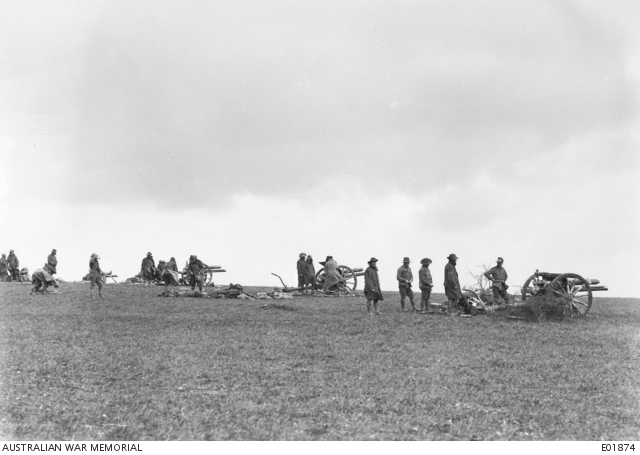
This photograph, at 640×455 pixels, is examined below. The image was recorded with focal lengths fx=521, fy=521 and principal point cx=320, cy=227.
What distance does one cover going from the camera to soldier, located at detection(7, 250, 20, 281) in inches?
1126

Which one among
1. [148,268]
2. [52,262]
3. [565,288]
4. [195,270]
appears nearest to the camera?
[565,288]

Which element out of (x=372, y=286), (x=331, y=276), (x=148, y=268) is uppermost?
(x=148, y=268)

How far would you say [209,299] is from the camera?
18.5 meters

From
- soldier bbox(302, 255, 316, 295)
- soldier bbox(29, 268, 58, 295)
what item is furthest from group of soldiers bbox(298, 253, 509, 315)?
soldier bbox(29, 268, 58, 295)

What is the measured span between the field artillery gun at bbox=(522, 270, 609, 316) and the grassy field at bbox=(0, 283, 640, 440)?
739 mm

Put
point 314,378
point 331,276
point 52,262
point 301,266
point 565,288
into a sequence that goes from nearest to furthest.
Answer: point 314,378
point 565,288
point 331,276
point 301,266
point 52,262

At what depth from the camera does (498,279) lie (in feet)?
51.3

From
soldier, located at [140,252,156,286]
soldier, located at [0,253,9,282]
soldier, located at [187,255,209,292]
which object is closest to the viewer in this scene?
soldier, located at [187,255,209,292]

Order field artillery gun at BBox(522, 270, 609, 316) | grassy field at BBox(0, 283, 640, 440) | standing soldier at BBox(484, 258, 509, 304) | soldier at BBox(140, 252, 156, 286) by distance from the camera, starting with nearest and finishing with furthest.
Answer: grassy field at BBox(0, 283, 640, 440)
field artillery gun at BBox(522, 270, 609, 316)
standing soldier at BBox(484, 258, 509, 304)
soldier at BBox(140, 252, 156, 286)

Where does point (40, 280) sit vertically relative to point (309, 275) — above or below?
below

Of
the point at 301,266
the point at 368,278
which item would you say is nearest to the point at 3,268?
the point at 301,266

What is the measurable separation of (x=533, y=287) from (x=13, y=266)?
26.9 metres

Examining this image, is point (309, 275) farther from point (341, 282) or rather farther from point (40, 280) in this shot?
point (40, 280)

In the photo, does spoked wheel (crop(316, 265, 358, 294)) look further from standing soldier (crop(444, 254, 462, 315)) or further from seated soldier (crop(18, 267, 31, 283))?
seated soldier (crop(18, 267, 31, 283))
